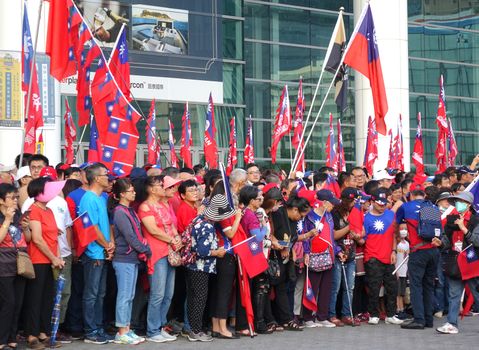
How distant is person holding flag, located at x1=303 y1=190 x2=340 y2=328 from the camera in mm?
13570

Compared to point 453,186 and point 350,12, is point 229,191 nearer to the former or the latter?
point 453,186

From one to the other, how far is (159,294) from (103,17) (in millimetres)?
19543

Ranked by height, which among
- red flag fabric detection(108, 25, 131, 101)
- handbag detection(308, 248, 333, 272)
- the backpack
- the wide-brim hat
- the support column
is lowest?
handbag detection(308, 248, 333, 272)

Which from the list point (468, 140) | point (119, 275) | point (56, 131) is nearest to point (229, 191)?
point (119, 275)

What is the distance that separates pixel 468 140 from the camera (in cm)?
4212

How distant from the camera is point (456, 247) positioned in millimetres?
12750

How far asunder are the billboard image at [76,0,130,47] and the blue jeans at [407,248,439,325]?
18.5 meters

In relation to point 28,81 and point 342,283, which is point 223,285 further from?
point 28,81

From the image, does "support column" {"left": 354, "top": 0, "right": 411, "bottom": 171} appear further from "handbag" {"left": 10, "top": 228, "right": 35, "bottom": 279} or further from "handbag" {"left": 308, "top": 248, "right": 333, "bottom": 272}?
"handbag" {"left": 10, "top": 228, "right": 35, "bottom": 279}

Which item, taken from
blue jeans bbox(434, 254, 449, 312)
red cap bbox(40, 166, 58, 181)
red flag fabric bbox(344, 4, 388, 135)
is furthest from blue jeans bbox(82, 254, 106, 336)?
red flag fabric bbox(344, 4, 388, 135)

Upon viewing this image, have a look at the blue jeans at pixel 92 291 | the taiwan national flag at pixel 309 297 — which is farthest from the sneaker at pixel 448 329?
the blue jeans at pixel 92 291

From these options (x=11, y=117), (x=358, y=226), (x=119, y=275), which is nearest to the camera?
(x=119, y=275)

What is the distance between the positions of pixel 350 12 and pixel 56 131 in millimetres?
16254

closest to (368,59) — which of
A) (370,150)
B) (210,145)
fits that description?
(210,145)
